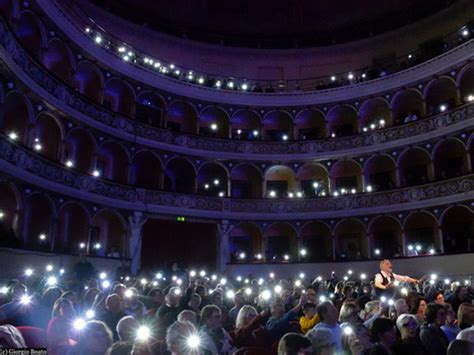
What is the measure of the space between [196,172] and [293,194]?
7042 millimetres

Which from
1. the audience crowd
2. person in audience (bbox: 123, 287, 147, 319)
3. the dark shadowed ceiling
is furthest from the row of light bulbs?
the audience crowd

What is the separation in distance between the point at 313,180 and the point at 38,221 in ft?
59.3

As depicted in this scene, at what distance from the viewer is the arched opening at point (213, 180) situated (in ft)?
102

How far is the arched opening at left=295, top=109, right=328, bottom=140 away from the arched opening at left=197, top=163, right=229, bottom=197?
6.10 metres

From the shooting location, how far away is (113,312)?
7926 millimetres

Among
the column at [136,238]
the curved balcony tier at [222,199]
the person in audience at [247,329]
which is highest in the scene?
the curved balcony tier at [222,199]

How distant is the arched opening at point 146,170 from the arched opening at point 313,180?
966 cm

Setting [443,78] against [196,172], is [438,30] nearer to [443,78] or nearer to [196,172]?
[443,78]

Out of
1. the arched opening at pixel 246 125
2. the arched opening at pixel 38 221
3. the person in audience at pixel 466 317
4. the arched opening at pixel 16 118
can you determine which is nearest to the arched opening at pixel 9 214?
the arched opening at pixel 38 221

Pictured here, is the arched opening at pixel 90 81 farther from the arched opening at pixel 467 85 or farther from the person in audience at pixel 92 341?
the person in audience at pixel 92 341

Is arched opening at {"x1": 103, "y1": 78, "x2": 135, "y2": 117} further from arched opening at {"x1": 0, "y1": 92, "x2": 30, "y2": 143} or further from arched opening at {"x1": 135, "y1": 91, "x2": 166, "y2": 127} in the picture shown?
arched opening at {"x1": 0, "y1": 92, "x2": 30, "y2": 143}

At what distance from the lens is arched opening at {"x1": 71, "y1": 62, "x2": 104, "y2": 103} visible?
996 inches

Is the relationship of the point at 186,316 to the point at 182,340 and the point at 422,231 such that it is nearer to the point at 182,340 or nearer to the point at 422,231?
the point at 182,340

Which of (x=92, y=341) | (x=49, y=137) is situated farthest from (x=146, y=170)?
(x=92, y=341)
